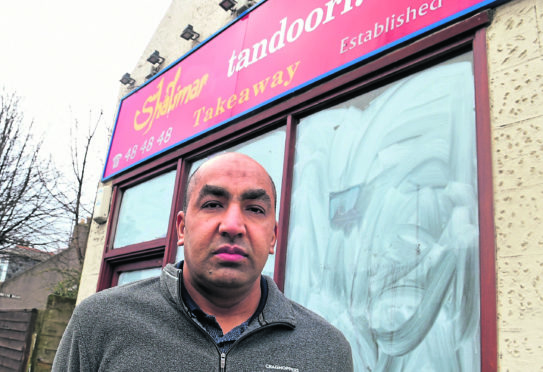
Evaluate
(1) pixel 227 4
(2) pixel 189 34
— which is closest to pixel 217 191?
(1) pixel 227 4

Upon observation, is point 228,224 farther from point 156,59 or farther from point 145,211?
point 156,59

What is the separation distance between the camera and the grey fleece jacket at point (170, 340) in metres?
1.29

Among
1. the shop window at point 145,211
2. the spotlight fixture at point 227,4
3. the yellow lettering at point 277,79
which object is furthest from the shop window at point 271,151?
the spotlight fixture at point 227,4

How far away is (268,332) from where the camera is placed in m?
1.47

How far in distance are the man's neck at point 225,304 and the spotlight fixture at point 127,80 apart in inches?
219

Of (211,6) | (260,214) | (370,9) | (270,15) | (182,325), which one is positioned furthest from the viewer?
(211,6)

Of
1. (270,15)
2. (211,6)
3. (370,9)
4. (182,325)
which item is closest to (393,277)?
(182,325)

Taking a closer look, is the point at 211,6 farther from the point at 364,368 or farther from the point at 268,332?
the point at 268,332

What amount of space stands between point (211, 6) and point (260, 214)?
14.5 feet

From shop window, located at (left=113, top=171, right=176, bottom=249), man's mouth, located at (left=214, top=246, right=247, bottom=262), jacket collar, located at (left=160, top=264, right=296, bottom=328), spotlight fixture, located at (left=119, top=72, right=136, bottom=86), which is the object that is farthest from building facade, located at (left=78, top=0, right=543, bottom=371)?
spotlight fixture, located at (left=119, top=72, right=136, bottom=86)

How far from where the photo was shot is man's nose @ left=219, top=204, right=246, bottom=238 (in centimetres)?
142

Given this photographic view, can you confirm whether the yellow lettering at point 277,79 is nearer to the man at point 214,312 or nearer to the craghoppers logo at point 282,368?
the man at point 214,312

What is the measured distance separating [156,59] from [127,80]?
31.7 inches

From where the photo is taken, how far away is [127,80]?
6.54 metres
